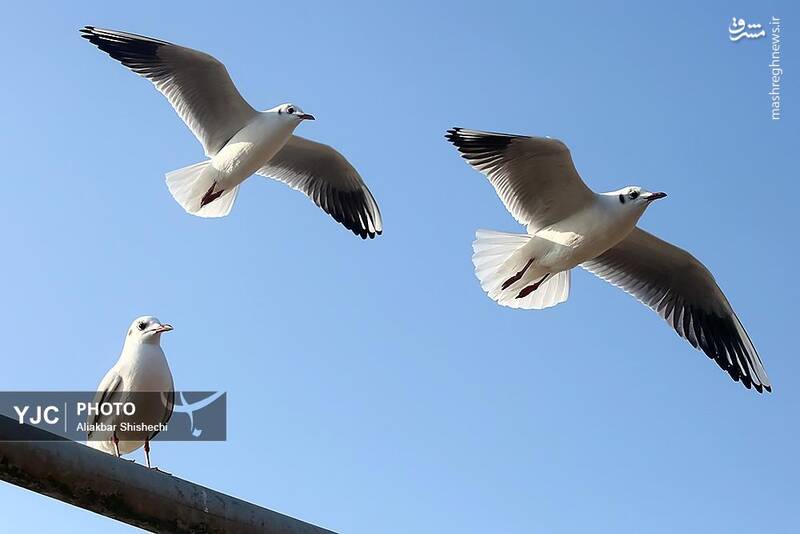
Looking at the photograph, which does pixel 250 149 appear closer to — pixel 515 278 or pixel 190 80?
pixel 190 80

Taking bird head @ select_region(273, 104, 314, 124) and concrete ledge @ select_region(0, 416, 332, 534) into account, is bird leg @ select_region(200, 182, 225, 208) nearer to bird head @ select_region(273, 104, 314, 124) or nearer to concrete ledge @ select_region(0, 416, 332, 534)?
bird head @ select_region(273, 104, 314, 124)

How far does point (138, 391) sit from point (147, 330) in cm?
34

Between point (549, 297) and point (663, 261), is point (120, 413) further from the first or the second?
point (663, 261)

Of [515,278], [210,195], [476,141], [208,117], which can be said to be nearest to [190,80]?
[208,117]

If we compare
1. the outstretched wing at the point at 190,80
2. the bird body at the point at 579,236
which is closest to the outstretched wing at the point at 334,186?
the outstretched wing at the point at 190,80

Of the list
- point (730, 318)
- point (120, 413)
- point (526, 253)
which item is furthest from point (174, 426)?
point (730, 318)

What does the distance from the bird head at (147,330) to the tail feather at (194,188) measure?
3.22 meters

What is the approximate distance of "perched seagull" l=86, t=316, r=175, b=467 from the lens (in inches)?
201

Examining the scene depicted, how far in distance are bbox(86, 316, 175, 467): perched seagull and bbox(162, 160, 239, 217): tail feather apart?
3.32m

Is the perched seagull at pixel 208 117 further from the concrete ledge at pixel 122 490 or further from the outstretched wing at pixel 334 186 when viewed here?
the concrete ledge at pixel 122 490

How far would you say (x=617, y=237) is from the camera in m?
7.41

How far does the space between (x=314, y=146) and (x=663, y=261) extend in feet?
10.4

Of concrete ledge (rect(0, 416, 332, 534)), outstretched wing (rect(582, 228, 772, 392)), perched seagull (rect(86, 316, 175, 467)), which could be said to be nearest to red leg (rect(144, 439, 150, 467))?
perched seagull (rect(86, 316, 175, 467))

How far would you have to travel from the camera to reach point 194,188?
28.0 ft
